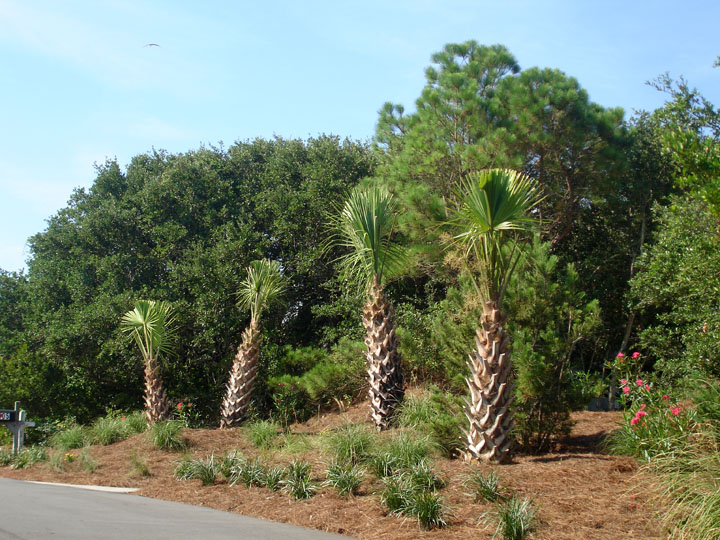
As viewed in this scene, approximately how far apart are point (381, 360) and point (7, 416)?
26.6 ft

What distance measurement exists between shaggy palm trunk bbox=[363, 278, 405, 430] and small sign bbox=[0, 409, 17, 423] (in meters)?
7.77

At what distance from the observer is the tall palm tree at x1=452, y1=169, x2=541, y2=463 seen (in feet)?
23.7

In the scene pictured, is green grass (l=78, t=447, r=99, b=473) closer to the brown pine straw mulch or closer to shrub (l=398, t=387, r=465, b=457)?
the brown pine straw mulch

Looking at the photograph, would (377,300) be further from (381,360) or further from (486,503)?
(486,503)

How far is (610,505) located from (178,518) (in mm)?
4291

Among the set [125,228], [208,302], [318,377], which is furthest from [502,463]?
[125,228]

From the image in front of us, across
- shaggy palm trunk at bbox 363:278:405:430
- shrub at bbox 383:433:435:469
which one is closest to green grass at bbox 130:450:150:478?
shaggy palm trunk at bbox 363:278:405:430

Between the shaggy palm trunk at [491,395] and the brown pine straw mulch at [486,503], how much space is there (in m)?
0.26

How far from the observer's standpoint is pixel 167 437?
1089cm

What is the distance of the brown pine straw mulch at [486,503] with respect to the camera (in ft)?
17.1

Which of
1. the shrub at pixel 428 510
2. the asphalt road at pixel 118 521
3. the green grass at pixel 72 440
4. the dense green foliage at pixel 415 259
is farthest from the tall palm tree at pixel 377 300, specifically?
the green grass at pixel 72 440

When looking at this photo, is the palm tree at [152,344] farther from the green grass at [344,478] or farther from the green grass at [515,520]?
the green grass at [515,520]

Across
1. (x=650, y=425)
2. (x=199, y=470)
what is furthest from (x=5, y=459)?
(x=650, y=425)

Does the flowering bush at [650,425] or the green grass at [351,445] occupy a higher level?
the flowering bush at [650,425]
